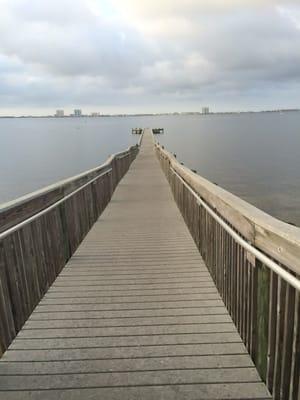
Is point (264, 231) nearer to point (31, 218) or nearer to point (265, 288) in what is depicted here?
point (265, 288)

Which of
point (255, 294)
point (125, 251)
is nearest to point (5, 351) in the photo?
point (255, 294)

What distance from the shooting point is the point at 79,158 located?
62.2 metres

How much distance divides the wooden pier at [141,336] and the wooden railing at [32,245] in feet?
0.30

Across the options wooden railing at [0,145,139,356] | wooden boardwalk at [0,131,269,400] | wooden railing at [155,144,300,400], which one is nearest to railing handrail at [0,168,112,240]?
wooden railing at [0,145,139,356]

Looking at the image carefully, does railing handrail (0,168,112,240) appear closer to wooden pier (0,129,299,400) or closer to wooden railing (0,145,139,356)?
wooden railing (0,145,139,356)

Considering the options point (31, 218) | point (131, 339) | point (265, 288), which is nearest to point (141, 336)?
point (131, 339)

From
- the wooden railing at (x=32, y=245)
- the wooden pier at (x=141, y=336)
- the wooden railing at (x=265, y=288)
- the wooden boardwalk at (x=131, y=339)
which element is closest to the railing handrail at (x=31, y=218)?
the wooden railing at (x=32, y=245)

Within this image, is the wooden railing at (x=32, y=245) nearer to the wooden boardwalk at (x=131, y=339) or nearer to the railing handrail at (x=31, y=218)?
the railing handrail at (x=31, y=218)

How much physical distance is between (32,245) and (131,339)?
141 centimetres

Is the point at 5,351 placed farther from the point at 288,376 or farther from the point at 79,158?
the point at 79,158

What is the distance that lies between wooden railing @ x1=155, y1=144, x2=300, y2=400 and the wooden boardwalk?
194 millimetres

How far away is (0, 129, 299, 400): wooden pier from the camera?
103 inches

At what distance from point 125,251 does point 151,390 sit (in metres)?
3.34

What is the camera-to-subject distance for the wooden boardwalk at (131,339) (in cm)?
265
